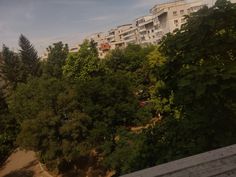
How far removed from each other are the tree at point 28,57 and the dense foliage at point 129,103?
0.58 feet

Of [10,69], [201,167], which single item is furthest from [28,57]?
[201,167]

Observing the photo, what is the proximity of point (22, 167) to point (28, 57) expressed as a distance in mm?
31057

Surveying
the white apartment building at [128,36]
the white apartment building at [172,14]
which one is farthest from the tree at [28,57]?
the white apartment building at [128,36]

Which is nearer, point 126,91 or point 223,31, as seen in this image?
point 223,31

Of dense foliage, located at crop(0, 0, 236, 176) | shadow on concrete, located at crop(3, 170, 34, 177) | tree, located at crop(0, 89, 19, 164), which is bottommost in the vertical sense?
shadow on concrete, located at crop(3, 170, 34, 177)

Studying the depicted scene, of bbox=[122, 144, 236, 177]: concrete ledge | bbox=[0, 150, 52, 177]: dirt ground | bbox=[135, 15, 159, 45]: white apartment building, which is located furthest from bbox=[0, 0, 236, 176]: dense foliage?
bbox=[135, 15, 159, 45]: white apartment building

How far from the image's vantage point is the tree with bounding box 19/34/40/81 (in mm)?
59500

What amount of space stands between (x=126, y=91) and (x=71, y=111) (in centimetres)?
468

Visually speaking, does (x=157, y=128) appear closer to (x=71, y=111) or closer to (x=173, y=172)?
(x=173, y=172)

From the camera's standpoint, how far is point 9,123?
40.1 meters

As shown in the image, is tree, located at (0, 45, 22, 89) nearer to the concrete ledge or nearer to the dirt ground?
the dirt ground

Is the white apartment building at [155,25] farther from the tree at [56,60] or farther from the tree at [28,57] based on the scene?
the tree at [28,57]

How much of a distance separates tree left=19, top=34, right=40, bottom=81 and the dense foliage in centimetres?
18

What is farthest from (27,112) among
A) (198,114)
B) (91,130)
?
(198,114)
